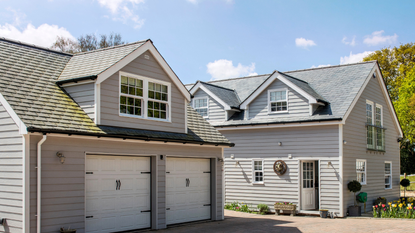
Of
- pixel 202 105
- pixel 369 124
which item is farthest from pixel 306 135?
pixel 202 105

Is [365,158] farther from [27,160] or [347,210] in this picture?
[27,160]

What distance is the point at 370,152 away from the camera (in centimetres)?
2055

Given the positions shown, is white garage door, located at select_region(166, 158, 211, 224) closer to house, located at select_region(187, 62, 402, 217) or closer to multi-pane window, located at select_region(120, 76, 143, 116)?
multi-pane window, located at select_region(120, 76, 143, 116)

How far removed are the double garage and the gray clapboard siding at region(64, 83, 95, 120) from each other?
134cm

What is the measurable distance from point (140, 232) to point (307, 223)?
21.3ft

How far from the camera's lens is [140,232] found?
500 inches

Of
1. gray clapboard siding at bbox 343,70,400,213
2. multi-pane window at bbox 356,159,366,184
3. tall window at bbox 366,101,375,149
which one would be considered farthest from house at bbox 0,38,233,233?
tall window at bbox 366,101,375,149

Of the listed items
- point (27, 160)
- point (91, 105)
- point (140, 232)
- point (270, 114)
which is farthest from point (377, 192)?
point (27, 160)

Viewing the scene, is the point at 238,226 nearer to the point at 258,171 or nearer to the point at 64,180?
the point at 258,171

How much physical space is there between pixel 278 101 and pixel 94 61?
9453mm

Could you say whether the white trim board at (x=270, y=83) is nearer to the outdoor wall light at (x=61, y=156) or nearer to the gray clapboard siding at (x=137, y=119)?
the gray clapboard siding at (x=137, y=119)

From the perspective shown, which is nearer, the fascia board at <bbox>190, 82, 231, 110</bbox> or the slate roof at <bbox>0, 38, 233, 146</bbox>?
the slate roof at <bbox>0, 38, 233, 146</bbox>

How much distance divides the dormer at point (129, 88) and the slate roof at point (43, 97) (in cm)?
27

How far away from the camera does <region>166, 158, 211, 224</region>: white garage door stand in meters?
14.2
